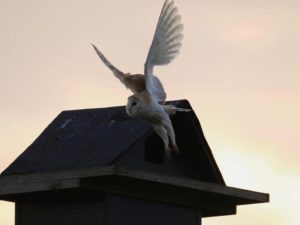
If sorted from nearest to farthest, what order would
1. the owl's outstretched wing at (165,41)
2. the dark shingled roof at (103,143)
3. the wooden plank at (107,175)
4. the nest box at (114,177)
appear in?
1. the owl's outstretched wing at (165,41)
2. the wooden plank at (107,175)
3. the nest box at (114,177)
4. the dark shingled roof at (103,143)

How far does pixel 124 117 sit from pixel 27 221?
117 cm

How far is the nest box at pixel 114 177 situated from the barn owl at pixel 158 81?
2.09 ft

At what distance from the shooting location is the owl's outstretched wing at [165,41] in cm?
1169

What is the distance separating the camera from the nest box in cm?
1307

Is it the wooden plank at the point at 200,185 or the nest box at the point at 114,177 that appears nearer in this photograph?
the wooden plank at the point at 200,185

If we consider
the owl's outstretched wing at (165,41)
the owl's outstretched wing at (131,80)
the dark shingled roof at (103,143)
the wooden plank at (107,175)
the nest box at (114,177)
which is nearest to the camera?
the owl's outstretched wing at (165,41)

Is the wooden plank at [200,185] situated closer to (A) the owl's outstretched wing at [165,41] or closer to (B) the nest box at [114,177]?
(B) the nest box at [114,177]

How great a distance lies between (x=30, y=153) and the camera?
546 inches

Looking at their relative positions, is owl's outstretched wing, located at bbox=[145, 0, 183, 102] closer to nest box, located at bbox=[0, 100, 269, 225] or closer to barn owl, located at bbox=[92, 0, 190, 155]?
barn owl, located at bbox=[92, 0, 190, 155]

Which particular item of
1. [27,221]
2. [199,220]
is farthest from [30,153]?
[199,220]

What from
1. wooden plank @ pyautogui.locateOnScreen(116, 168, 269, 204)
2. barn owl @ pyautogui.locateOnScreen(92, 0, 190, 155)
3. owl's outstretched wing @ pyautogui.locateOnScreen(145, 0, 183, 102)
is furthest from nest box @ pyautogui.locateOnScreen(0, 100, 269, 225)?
owl's outstretched wing @ pyautogui.locateOnScreen(145, 0, 183, 102)

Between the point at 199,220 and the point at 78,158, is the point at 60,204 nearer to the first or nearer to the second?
the point at 78,158

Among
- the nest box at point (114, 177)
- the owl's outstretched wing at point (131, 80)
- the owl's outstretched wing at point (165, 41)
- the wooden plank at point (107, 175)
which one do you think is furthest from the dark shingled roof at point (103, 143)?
the owl's outstretched wing at point (165, 41)

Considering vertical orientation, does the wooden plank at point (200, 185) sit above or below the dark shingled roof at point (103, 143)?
below
